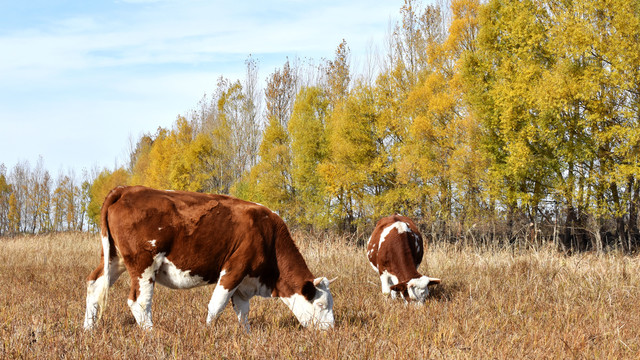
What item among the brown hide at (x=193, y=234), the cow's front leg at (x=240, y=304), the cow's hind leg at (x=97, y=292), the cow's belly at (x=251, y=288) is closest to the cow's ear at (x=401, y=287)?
the brown hide at (x=193, y=234)

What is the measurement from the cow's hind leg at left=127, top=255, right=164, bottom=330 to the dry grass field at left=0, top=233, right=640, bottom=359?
189mm

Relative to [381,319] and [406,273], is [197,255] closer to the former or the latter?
[381,319]

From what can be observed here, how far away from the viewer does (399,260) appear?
8.48m

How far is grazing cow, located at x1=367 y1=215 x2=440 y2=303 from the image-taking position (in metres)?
7.74

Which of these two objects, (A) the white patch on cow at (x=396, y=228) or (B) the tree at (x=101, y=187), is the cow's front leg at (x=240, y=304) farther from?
(B) the tree at (x=101, y=187)

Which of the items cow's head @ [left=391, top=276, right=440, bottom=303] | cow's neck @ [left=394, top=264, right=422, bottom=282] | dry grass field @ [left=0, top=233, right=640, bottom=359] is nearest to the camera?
dry grass field @ [left=0, top=233, right=640, bottom=359]

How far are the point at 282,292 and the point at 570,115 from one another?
57.8 feet

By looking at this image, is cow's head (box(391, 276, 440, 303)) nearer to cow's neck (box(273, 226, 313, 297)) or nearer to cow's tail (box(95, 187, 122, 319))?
cow's neck (box(273, 226, 313, 297))

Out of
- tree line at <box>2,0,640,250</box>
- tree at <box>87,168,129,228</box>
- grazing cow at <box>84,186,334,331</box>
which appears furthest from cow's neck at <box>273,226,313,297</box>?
tree at <box>87,168,129,228</box>

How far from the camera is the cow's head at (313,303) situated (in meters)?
5.73

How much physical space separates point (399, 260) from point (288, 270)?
307cm

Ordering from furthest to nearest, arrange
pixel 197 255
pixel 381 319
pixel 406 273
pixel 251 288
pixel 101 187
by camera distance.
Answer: pixel 101 187
pixel 406 273
pixel 381 319
pixel 251 288
pixel 197 255

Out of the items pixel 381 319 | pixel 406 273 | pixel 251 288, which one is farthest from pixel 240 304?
pixel 406 273

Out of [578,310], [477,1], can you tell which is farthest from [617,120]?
[578,310]
